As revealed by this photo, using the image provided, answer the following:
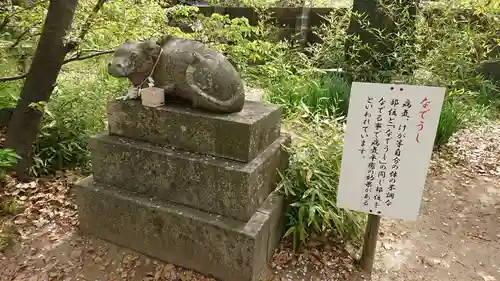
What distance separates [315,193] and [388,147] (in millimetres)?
724

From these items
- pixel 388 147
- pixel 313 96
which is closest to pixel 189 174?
pixel 388 147

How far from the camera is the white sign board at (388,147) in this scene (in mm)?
1971

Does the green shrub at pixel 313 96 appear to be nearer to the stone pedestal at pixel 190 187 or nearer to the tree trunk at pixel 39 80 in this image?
the stone pedestal at pixel 190 187

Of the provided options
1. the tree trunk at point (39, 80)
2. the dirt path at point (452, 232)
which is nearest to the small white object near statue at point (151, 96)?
the tree trunk at point (39, 80)

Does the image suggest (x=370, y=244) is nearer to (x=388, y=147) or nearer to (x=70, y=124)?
(x=388, y=147)

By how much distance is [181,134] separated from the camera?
2.34 metres

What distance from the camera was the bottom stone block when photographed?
7.13 feet

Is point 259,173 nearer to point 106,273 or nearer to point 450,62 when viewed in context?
point 106,273

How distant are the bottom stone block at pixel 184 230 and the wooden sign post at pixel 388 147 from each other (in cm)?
57

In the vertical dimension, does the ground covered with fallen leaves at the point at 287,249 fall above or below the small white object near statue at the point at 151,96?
below

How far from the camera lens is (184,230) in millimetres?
2309

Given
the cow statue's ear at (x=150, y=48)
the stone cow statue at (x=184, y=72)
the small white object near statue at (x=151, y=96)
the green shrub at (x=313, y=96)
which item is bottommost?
the green shrub at (x=313, y=96)

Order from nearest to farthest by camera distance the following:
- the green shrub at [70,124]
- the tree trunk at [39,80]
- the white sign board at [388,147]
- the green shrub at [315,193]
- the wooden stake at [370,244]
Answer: the white sign board at [388,147], the wooden stake at [370,244], the green shrub at [315,193], the tree trunk at [39,80], the green shrub at [70,124]

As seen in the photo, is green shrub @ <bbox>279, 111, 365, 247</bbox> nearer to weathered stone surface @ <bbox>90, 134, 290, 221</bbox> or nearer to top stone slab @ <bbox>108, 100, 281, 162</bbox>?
weathered stone surface @ <bbox>90, 134, 290, 221</bbox>
